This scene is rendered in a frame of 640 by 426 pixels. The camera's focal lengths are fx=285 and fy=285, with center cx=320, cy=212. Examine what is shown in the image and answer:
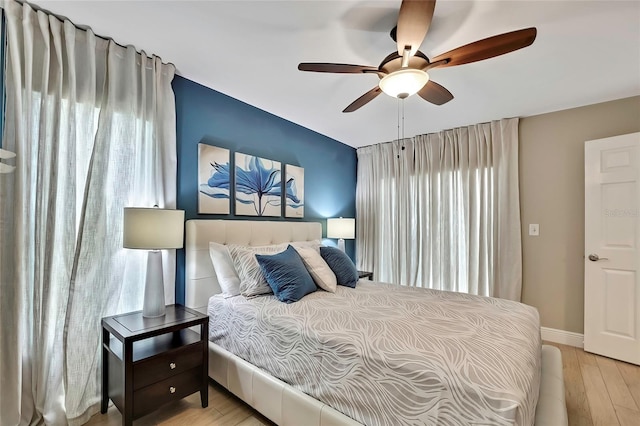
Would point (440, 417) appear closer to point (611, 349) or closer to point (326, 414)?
point (326, 414)

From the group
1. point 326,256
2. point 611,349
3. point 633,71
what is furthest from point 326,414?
point 633,71

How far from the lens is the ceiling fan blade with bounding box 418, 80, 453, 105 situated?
6.43 ft

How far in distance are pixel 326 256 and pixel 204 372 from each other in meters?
1.34

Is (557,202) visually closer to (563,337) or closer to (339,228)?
(563,337)

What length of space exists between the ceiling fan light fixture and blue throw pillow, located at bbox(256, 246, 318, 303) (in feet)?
4.65

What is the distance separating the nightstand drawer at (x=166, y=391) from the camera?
5.33 feet

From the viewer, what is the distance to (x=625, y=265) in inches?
103

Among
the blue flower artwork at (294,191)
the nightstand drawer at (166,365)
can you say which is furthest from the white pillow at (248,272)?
the blue flower artwork at (294,191)

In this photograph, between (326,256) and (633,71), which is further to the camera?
(326,256)

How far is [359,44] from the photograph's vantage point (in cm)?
194

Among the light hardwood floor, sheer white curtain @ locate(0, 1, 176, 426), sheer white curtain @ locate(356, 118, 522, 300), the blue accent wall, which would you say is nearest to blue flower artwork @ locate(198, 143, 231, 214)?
the blue accent wall

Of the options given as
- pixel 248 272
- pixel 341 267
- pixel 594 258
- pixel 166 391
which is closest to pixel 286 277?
pixel 248 272

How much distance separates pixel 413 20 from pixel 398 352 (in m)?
1.55

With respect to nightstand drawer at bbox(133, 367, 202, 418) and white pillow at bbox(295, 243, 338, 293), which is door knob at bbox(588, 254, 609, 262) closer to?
white pillow at bbox(295, 243, 338, 293)
